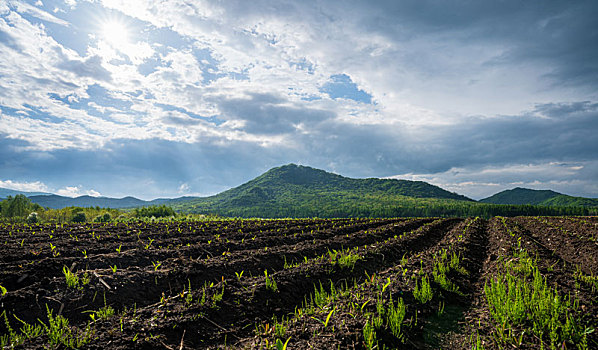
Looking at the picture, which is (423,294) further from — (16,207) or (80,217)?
(16,207)

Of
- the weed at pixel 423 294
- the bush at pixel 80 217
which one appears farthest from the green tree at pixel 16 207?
the weed at pixel 423 294

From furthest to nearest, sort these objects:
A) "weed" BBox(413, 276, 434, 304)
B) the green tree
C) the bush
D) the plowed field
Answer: the green tree
the bush
"weed" BBox(413, 276, 434, 304)
the plowed field

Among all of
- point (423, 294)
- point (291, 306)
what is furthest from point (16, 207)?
point (423, 294)

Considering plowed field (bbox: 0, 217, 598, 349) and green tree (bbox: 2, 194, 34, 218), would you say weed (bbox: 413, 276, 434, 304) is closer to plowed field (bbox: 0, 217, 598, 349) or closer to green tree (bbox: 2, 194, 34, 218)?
plowed field (bbox: 0, 217, 598, 349)

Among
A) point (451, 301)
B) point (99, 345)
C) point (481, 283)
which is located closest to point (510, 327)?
point (451, 301)


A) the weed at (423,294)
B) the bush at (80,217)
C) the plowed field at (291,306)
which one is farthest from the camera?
the bush at (80,217)

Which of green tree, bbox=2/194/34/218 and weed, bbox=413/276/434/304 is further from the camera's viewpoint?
green tree, bbox=2/194/34/218

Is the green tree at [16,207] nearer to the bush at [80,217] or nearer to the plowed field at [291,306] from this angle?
the bush at [80,217]

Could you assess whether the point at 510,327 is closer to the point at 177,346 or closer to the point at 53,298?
the point at 177,346

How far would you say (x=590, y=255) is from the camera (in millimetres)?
11445

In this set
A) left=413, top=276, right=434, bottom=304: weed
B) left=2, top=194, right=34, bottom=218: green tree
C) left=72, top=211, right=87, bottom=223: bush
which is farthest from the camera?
left=2, top=194, right=34, bottom=218: green tree

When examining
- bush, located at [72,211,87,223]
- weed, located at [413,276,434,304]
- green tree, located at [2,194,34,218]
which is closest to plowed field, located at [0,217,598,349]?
weed, located at [413,276,434,304]

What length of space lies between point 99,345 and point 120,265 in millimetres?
5613

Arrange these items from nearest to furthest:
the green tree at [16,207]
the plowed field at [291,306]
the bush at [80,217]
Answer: the plowed field at [291,306]
the bush at [80,217]
the green tree at [16,207]
